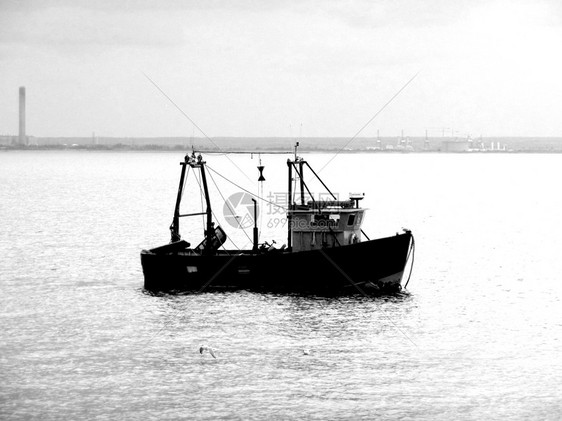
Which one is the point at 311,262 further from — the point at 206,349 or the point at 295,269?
the point at 206,349

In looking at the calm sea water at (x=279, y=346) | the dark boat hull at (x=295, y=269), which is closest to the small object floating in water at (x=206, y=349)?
the calm sea water at (x=279, y=346)

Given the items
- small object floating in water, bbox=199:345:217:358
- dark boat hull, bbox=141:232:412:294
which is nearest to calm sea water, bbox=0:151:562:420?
small object floating in water, bbox=199:345:217:358

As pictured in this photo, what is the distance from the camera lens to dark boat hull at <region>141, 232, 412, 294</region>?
5203cm

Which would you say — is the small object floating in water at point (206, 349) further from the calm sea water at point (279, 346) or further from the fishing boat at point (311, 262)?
the fishing boat at point (311, 262)

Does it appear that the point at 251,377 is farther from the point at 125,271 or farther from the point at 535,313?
the point at 125,271

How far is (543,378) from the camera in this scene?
120 feet

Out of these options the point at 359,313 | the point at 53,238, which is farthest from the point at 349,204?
the point at 53,238

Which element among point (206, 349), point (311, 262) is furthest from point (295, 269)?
point (206, 349)

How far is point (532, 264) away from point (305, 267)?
27.8m

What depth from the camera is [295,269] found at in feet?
173

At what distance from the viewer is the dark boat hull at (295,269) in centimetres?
5203

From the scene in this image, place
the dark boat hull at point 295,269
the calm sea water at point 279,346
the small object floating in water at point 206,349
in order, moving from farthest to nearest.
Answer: the dark boat hull at point 295,269, the small object floating in water at point 206,349, the calm sea water at point 279,346

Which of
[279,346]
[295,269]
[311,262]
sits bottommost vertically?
[279,346]

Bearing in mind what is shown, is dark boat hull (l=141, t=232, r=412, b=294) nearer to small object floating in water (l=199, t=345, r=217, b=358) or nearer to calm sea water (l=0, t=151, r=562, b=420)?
calm sea water (l=0, t=151, r=562, b=420)
